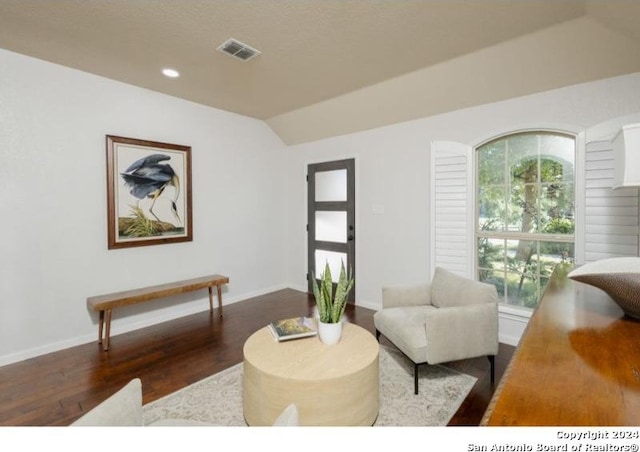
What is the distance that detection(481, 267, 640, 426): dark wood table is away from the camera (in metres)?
0.64

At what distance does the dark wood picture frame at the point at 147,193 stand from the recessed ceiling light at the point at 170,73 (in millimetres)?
792

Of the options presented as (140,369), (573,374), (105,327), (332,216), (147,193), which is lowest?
(140,369)

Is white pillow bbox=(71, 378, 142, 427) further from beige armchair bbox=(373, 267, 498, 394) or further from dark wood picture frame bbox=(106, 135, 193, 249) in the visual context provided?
dark wood picture frame bbox=(106, 135, 193, 249)

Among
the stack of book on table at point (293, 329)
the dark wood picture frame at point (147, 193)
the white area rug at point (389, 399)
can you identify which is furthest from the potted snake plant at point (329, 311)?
the dark wood picture frame at point (147, 193)

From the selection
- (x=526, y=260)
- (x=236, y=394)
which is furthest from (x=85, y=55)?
(x=526, y=260)

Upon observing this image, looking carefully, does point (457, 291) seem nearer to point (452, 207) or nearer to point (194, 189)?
point (452, 207)

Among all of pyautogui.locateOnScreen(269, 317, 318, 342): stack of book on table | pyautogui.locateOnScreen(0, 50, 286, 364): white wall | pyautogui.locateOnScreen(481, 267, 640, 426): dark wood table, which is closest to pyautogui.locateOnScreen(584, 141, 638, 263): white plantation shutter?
pyautogui.locateOnScreen(481, 267, 640, 426): dark wood table

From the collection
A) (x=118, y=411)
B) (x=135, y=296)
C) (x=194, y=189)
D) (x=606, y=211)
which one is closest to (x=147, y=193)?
(x=194, y=189)

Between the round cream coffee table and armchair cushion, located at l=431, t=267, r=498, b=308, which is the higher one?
armchair cushion, located at l=431, t=267, r=498, b=308

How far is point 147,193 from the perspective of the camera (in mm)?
3484

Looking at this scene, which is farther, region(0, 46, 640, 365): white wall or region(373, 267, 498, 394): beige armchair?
region(0, 46, 640, 365): white wall

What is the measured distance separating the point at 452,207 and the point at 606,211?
4.03 feet

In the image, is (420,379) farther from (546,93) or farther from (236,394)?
(546,93)

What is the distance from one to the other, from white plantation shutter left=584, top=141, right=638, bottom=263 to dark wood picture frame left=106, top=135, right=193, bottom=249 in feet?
13.3
